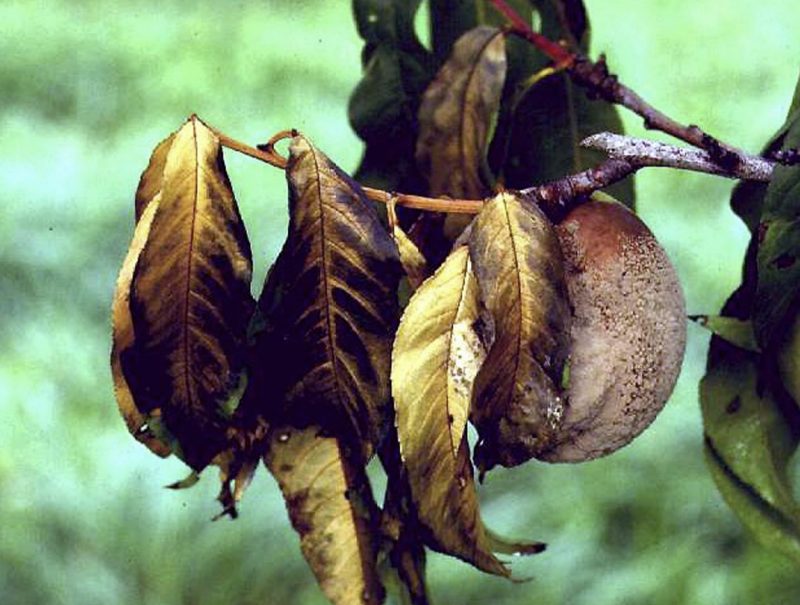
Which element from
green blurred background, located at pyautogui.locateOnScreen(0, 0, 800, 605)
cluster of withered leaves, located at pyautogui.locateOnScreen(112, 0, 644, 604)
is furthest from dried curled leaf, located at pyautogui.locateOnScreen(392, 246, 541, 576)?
green blurred background, located at pyautogui.locateOnScreen(0, 0, 800, 605)

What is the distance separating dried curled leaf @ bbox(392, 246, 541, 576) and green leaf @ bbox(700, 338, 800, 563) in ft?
0.86

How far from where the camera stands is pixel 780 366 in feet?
2.45

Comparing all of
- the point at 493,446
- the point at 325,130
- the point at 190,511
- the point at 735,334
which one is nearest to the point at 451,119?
the point at 735,334

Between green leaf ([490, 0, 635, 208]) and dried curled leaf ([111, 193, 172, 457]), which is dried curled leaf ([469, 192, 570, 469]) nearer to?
dried curled leaf ([111, 193, 172, 457])

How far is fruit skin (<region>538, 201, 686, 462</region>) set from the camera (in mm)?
623

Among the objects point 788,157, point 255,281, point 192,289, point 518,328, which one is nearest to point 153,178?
point 192,289

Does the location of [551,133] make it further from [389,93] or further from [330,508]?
[330,508]

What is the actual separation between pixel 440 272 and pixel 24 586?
1.16 metres

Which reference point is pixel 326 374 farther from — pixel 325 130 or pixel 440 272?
pixel 325 130

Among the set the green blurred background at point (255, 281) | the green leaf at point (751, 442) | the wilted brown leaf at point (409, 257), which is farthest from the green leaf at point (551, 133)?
the green blurred background at point (255, 281)

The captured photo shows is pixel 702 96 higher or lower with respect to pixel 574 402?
higher

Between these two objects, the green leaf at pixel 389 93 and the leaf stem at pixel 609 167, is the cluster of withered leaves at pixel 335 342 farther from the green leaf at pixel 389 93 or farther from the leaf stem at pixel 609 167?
the green leaf at pixel 389 93

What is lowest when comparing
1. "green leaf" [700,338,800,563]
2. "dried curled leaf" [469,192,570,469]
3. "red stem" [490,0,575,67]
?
"green leaf" [700,338,800,563]

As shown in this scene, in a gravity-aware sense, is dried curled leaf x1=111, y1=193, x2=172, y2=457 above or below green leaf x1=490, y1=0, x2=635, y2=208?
below
